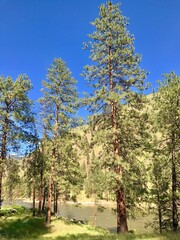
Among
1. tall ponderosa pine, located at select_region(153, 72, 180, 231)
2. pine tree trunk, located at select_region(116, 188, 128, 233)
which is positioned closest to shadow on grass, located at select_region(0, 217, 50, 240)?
pine tree trunk, located at select_region(116, 188, 128, 233)

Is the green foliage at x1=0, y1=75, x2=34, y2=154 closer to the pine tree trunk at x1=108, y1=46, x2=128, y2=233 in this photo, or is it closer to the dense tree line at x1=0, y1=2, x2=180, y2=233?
the dense tree line at x1=0, y1=2, x2=180, y2=233

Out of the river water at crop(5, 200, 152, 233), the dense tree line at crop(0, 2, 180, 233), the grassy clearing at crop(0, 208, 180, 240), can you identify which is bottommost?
the river water at crop(5, 200, 152, 233)

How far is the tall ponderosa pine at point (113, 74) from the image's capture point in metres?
17.8

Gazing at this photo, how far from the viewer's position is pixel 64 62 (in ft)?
90.7

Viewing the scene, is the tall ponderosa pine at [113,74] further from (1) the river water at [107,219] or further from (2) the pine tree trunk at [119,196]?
(1) the river water at [107,219]

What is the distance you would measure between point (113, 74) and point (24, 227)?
14.9m

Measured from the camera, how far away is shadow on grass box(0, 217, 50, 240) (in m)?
20.1

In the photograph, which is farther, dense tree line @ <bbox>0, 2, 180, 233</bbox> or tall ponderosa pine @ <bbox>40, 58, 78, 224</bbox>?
tall ponderosa pine @ <bbox>40, 58, 78, 224</bbox>

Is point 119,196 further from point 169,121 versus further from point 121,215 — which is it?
point 169,121

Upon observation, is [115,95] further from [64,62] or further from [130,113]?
[64,62]

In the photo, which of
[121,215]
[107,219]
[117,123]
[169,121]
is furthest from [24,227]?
[107,219]

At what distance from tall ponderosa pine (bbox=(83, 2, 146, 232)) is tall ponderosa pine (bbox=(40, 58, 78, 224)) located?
6419mm

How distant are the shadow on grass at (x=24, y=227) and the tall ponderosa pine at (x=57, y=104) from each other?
2.65m

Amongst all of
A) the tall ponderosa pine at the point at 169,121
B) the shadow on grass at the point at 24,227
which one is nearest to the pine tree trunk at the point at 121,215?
the tall ponderosa pine at the point at 169,121
